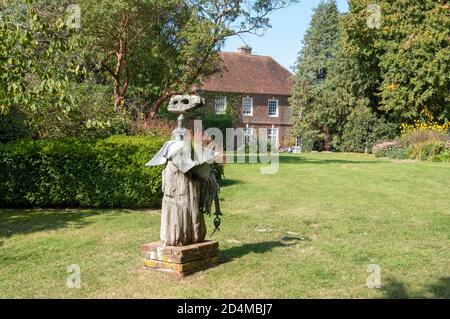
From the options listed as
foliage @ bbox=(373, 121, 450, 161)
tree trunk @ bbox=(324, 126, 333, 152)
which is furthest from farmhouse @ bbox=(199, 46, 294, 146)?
foliage @ bbox=(373, 121, 450, 161)

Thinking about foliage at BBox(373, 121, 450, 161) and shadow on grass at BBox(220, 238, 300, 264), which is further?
foliage at BBox(373, 121, 450, 161)

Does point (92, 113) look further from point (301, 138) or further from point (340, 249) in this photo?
point (301, 138)

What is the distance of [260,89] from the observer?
46.2m

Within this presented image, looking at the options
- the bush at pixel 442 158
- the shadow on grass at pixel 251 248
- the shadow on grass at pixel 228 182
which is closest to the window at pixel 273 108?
the bush at pixel 442 158

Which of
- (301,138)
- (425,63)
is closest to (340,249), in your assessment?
(425,63)

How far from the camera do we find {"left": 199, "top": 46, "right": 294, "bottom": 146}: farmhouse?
45.2 metres

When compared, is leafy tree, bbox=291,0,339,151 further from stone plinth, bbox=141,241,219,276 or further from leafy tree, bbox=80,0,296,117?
stone plinth, bbox=141,241,219,276

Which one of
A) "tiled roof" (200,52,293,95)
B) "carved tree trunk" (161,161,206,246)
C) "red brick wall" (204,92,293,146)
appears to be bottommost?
"carved tree trunk" (161,161,206,246)

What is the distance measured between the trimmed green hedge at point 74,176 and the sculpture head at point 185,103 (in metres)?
4.96

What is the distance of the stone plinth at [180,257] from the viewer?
6.08m

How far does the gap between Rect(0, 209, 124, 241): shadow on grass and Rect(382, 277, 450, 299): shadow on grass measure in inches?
244

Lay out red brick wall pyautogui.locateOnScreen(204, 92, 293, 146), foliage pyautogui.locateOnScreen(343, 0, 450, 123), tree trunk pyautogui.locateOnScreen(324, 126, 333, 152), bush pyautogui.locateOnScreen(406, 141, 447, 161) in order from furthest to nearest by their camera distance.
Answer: red brick wall pyautogui.locateOnScreen(204, 92, 293, 146) → tree trunk pyautogui.locateOnScreen(324, 126, 333, 152) → foliage pyautogui.locateOnScreen(343, 0, 450, 123) → bush pyautogui.locateOnScreen(406, 141, 447, 161)

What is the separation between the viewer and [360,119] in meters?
36.1

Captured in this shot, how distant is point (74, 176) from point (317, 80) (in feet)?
117
